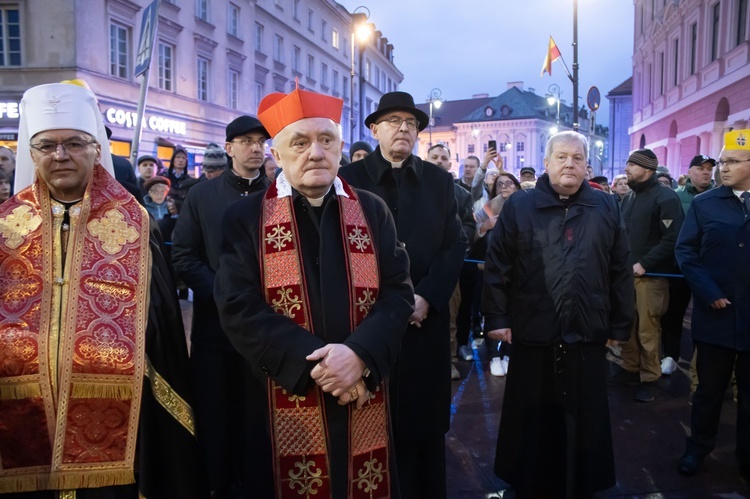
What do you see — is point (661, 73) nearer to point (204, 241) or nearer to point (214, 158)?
point (214, 158)

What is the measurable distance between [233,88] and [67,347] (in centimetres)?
2541

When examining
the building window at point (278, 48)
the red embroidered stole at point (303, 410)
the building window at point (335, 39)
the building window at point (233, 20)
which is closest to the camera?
the red embroidered stole at point (303, 410)

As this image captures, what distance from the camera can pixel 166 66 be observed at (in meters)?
21.0

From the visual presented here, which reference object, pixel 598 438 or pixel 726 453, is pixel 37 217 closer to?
pixel 598 438

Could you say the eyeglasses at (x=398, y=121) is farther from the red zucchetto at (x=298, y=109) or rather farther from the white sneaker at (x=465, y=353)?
the white sneaker at (x=465, y=353)

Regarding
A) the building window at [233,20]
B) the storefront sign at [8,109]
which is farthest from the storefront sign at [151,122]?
the building window at [233,20]

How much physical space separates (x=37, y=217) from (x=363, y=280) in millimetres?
1431

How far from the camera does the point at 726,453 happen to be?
4176 mm

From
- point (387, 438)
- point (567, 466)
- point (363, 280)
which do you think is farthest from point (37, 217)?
point (567, 466)

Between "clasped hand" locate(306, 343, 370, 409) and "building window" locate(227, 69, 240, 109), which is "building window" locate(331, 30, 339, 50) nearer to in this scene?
"building window" locate(227, 69, 240, 109)

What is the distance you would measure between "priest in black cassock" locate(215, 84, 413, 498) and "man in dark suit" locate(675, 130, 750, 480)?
2.52 m

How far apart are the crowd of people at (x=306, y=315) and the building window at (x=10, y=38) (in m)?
16.8

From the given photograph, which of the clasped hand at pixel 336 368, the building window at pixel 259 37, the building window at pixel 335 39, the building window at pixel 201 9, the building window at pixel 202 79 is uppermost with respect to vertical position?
the building window at pixel 335 39

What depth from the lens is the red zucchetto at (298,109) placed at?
2.29 metres
